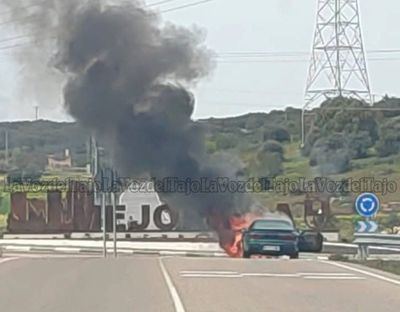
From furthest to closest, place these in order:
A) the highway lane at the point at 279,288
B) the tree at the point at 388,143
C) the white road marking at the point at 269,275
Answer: the tree at the point at 388,143 < the white road marking at the point at 269,275 < the highway lane at the point at 279,288

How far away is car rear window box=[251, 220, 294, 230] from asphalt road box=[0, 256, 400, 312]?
32.7 ft

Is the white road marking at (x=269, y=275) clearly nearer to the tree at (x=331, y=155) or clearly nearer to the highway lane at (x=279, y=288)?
the highway lane at (x=279, y=288)

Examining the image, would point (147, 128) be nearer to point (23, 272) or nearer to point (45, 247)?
point (45, 247)

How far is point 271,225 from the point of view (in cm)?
3891

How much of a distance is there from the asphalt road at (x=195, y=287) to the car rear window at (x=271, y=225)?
9960 mm

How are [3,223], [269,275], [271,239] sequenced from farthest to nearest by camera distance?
[3,223]
[271,239]
[269,275]

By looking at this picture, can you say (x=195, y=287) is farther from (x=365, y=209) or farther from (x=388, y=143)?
(x=388, y=143)

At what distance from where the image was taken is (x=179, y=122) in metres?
56.1

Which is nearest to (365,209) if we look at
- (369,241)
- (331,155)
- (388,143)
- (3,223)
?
(369,241)

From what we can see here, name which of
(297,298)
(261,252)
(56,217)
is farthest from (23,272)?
(56,217)

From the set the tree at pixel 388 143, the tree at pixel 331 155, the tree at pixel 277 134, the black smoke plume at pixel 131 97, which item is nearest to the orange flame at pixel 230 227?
the black smoke plume at pixel 131 97

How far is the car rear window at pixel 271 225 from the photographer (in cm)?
3859

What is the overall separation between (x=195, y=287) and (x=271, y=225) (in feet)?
64.1

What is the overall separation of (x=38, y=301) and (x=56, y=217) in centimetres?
5389
